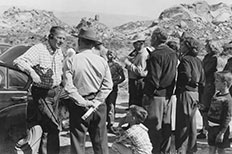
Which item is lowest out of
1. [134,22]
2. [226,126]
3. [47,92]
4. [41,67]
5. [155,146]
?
[134,22]

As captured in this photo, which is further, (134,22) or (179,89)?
(134,22)

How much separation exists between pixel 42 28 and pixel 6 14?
6539 millimetres

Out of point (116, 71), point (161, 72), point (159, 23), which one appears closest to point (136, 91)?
point (116, 71)

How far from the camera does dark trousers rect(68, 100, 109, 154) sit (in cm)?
468

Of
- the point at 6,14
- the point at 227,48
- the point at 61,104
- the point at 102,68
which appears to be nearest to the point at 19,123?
the point at 61,104

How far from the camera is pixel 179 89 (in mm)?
5848

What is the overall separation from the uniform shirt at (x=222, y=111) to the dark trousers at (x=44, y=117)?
197cm

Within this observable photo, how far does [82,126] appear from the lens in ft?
15.4

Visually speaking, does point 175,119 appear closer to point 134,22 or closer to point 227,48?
point 227,48

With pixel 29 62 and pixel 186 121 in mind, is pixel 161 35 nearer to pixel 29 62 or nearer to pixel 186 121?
pixel 186 121

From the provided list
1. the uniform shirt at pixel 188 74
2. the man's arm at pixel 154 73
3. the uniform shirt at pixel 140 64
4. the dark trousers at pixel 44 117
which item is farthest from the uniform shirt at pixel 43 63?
the uniform shirt at pixel 188 74

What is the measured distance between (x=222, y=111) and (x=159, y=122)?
0.84m

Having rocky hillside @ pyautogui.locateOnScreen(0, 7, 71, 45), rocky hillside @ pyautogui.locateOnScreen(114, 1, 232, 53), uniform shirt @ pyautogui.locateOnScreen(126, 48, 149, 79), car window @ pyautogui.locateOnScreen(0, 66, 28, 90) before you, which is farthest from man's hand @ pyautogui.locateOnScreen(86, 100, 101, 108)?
rocky hillside @ pyautogui.locateOnScreen(0, 7, 71, 45)

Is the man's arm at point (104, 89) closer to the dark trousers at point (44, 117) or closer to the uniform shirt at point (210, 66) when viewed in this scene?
the dark trousers at point (44, 117)
